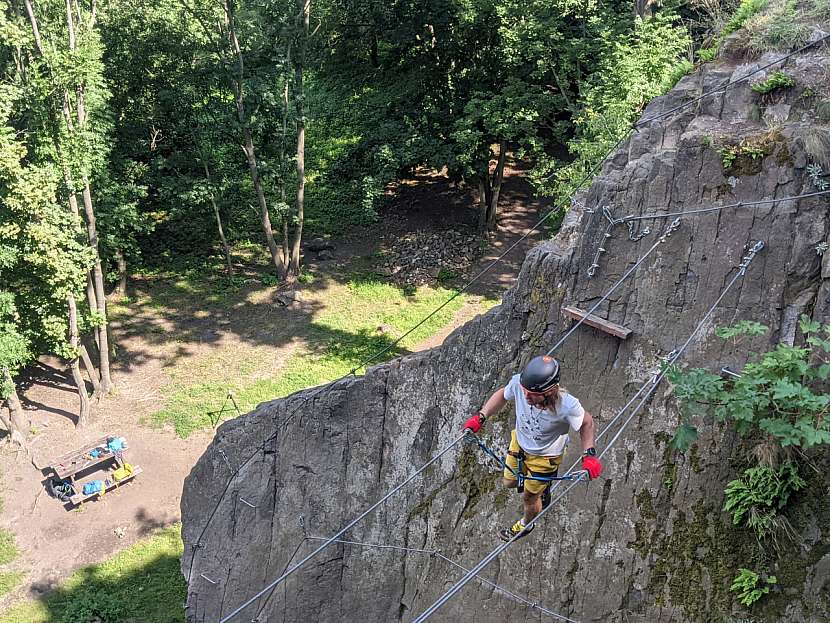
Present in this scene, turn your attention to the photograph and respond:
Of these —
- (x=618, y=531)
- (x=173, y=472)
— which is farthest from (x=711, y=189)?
(x=173, y=472)

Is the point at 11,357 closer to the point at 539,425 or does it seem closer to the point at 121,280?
the point at 121,280

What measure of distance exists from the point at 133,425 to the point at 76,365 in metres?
2.11

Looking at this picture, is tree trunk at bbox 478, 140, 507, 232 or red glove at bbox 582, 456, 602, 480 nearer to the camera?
red glove at bbox 582, 456, 602, 480

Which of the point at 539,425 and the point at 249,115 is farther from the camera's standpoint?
the point at 249,115

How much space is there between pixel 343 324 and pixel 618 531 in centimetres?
1508

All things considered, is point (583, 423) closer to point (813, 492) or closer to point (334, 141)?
point (813, 492)

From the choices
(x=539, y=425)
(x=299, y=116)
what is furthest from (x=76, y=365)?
(x=539, y=425)

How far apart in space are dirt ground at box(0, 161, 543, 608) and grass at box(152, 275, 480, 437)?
421 mm

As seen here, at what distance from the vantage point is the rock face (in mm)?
6301

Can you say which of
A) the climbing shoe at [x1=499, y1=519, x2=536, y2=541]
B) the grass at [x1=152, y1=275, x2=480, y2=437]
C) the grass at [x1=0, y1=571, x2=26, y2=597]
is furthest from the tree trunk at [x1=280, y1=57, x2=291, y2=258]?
the climbing shoe at [x1=499, y1=519, x2=536, y2=541]

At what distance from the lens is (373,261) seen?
938 inches

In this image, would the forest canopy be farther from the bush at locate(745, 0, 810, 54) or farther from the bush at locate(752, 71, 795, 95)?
the bush at locate(752, 71, 795, 95)

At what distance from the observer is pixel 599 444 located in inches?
273

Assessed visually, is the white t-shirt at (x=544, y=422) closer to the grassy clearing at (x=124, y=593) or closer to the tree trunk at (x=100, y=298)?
the grassy clearing at (x=124, y=593)
